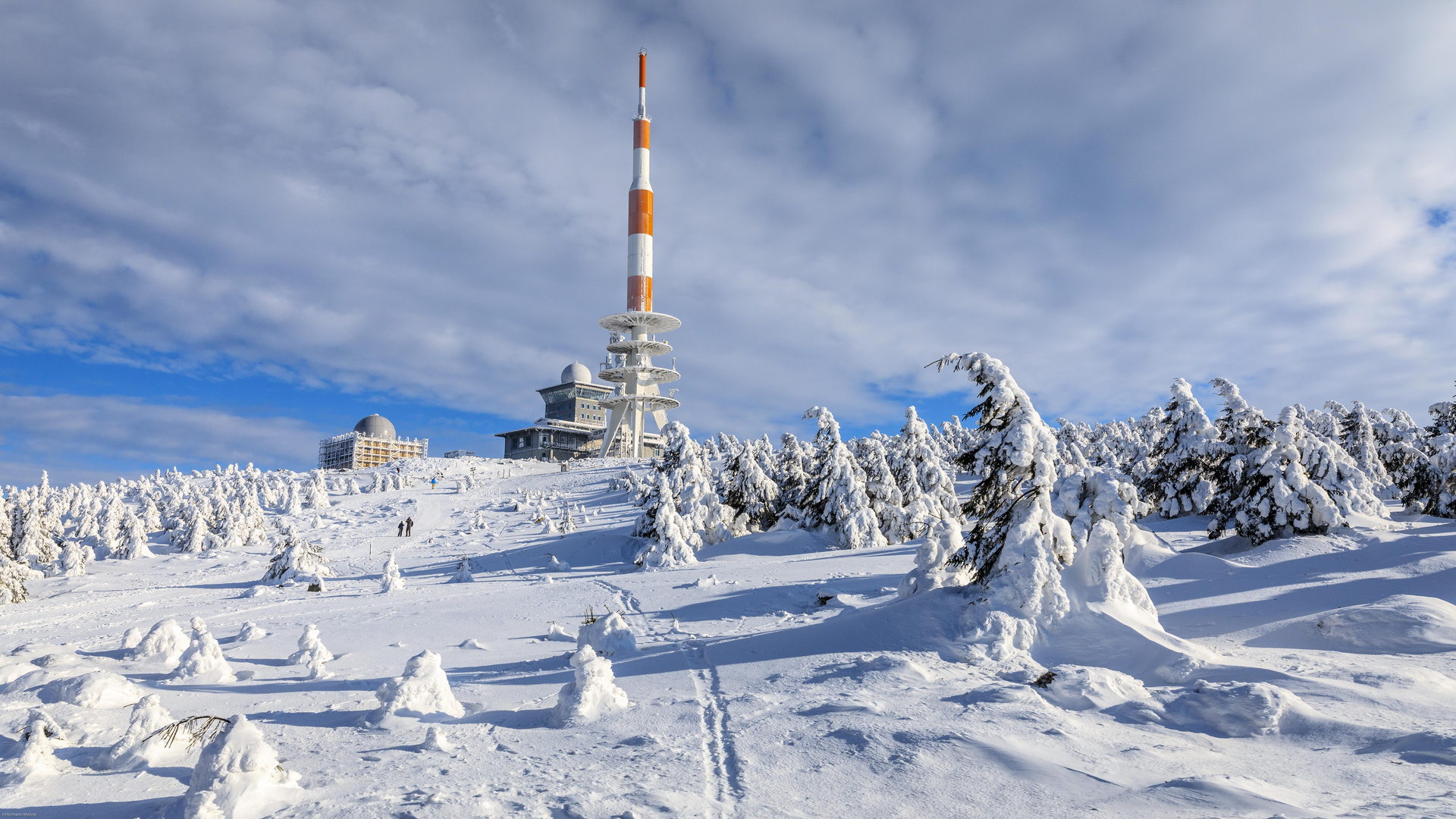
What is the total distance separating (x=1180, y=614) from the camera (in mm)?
13648

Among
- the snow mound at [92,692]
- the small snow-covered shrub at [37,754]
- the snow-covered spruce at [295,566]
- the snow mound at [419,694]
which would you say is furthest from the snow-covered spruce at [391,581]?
the small snow-covered shrub at [37,754]

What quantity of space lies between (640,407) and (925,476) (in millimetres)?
58066

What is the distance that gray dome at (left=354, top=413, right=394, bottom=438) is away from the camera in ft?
438

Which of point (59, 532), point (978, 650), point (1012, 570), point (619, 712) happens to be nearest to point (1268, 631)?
point (1012, 570)

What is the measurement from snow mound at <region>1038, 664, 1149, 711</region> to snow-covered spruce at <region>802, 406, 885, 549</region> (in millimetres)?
18613

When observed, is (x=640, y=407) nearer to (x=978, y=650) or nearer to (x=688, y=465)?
(x=688, y=465)

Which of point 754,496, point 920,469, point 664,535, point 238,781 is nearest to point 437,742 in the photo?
point 238,781

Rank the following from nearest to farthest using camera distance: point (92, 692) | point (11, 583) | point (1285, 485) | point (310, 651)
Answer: point (92, 692) < point (310, 651) < point (1285, 485) < point (11, 583)

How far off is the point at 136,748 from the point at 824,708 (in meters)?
8.06

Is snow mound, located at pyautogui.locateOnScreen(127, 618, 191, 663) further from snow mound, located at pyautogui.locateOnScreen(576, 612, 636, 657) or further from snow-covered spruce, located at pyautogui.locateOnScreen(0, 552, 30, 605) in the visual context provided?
snow-covered spruce, located at pyautogui.locateOnScreen(0, 552, 30, 605)

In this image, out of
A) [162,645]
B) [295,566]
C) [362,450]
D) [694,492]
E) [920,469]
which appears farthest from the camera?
[362,450]

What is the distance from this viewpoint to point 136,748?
303 inches

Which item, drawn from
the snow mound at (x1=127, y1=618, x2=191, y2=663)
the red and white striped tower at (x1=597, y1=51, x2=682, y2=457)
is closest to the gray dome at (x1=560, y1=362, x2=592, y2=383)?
the red and white striped tower at (x1=597, y1=51, x2=682, y2=457)

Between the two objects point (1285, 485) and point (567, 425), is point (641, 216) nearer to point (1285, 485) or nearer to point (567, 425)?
point (567, 425)
